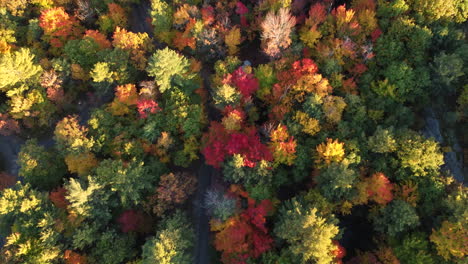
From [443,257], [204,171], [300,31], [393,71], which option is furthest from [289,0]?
[443,257]

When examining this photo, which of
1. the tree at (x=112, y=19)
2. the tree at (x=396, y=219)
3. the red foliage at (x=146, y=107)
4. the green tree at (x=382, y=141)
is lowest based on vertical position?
the tree at (x=396, y=219)

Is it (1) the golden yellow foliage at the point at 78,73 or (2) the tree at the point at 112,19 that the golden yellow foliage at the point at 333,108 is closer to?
(2) the tree at the point at 112,19

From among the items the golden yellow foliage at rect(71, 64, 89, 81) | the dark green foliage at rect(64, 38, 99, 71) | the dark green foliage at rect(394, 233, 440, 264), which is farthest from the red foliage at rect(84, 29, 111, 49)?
the dark green foliage at rect(394, 233, 440, 264)

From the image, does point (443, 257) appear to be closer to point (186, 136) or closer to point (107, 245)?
point (186, 136)

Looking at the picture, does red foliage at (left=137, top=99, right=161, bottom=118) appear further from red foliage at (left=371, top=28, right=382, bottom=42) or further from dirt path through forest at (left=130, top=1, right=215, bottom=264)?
red foliage at (left=371, top=28, right=382, bottom=42)

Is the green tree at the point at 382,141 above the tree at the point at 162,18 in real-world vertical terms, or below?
below

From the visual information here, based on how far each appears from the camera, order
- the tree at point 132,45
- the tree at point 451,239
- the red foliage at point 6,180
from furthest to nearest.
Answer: the red foliage at point 6,180 → the tree at point 132,45 → the tree at point 451,239

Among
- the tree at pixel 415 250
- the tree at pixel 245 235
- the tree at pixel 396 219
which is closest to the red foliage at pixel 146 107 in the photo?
the tree at pixel 245 235
